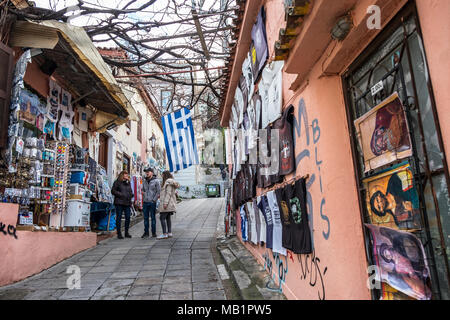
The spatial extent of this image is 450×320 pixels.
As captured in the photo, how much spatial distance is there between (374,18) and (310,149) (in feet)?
4.22

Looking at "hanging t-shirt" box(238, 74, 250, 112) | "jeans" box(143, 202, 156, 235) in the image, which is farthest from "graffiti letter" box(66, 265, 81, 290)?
"hanging t-shirt" box(238, 74, 250, 112)

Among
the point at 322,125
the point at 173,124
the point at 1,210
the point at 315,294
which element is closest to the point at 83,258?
the point at 1,210

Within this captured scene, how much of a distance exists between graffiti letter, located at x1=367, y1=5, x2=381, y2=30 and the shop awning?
5.13 meters

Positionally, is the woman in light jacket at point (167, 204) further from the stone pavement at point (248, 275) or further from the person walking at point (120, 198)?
the stone pavement at point (248, 275)

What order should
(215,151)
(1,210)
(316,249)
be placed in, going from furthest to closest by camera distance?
(215,151) → (1,210) → (316,249)

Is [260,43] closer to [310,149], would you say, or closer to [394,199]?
[310,149]

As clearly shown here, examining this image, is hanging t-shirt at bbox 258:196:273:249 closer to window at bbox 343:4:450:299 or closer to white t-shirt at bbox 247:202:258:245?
white t-shirt at bbox 247:202:258:245

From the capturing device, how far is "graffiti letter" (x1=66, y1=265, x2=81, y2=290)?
4430 millimetres

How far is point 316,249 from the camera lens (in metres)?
2.94

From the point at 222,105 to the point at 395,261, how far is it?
280 inches

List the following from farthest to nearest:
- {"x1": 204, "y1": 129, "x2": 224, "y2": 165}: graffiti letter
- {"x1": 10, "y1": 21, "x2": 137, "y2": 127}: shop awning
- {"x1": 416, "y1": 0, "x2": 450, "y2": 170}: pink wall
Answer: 1. {"x1": 204, "y1": 129, "x2": 224, "y2": 165}: graffiti letter
2. {"x1": 10, "y1": 21, "x2": 137, "y2": 127}: shop awning
3. {"x1": 416, "y1": 0, "x2": 450, "y2": 170}: pink wall

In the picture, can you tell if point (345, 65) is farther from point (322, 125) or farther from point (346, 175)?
point (346, 175)

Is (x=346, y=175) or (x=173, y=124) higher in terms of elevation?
(x=173, y=124)

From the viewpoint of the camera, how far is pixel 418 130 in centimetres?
200
